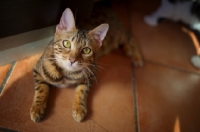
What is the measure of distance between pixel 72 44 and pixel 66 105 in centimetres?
37

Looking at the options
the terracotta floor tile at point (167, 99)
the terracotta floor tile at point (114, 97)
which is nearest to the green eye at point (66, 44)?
the terracotta floor tile at point (114, 97)

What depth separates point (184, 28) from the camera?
1778 mm

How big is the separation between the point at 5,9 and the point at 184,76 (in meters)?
1.28

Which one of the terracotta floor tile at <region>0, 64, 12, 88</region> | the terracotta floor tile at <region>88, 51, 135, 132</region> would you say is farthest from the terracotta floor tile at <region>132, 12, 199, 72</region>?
the terracotta floor tile at <region>0, 64, 12, 88</region>

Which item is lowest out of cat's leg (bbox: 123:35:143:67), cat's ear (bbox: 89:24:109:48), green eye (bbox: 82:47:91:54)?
cat's leg (bbox: 123:35:143:67)

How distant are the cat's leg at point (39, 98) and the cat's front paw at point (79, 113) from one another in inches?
6.4

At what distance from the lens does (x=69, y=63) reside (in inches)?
33.0

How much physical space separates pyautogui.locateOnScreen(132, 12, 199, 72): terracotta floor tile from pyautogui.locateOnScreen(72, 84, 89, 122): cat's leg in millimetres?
636

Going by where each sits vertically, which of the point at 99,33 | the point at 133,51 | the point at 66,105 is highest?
the point at 99,33

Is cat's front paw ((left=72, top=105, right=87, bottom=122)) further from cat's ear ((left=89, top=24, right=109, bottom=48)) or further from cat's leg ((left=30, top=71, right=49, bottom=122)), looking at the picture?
cat's ear ((left=89, top=24, right=109, bottom=48))

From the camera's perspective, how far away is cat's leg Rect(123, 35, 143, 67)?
4.41ft

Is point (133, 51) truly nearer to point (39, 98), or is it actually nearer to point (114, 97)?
point (114, 97)

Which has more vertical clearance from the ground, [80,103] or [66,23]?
[66,23]

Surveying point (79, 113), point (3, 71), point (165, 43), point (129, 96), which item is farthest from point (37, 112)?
point (165, 43)
